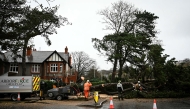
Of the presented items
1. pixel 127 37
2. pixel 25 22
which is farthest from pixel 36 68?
pixel 25 22

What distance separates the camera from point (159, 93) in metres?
24.8

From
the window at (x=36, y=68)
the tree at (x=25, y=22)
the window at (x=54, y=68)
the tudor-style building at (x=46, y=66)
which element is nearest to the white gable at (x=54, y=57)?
the tudor-style building at (x=46, y=66)

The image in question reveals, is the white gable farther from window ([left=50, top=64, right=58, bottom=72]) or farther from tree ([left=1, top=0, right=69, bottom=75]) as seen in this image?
tree ([left=1, top=0, right=69, bottom=75])

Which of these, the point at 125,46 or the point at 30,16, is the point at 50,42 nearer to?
the point at 125,46

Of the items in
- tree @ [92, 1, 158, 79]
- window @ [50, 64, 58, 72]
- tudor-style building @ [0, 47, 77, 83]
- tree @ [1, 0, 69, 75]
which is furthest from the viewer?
window @ [50, 64, 58, 72]

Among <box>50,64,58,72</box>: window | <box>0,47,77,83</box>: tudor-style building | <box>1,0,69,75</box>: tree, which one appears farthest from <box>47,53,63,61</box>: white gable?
<box>1,0,69,75</box>: tree

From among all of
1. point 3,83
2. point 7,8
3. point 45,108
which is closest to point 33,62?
point 3,83

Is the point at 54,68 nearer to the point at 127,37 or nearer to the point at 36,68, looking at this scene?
the point at 36,68

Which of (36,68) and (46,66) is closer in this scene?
(46,66)

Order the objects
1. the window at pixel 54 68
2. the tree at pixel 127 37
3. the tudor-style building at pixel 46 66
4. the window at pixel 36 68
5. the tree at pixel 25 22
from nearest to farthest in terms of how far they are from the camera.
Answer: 1. the tree at pixel 25 22
2. the tree at pixel 127 37
3. the tudor-style building at pixel 46 66
4. the window at pixel 54 68
5. the window at pixel 36 68

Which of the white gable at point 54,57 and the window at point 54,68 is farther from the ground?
the white gable at point 54,57

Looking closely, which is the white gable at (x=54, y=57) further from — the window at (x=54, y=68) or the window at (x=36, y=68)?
the window at (x=36, y=68)

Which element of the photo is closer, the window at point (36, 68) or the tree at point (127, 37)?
the tree at point (127, 37)

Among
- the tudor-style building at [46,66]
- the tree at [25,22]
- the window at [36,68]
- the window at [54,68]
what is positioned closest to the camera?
the tree at [25,22]
